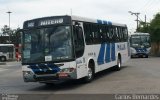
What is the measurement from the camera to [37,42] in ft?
55.2

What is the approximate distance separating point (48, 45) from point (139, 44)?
32.6 metres

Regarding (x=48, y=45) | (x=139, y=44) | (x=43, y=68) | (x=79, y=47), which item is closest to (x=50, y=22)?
(x=48, y=45)

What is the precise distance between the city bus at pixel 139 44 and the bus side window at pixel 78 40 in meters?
30.7

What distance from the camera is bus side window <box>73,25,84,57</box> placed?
1686cm

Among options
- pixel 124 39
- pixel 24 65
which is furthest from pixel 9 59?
pixel 24 65

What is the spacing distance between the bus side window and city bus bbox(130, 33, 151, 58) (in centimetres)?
3073

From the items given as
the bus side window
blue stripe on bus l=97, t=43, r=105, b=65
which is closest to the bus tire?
blue stripe on bus l=97, t=43, r=105, b=65

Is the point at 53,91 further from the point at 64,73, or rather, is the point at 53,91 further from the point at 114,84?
the point at 114,84

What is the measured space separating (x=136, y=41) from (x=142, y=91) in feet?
111

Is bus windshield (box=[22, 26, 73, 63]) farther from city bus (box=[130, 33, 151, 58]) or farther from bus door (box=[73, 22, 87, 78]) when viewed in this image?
city bus (box=[130, 33, 151, 58])

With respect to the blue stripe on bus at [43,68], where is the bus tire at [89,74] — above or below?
below

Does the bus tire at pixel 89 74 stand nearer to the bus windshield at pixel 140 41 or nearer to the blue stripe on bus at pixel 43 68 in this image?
the blue stripe on bus at pixel 43 68

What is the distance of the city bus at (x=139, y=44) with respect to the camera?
4781 centimetres

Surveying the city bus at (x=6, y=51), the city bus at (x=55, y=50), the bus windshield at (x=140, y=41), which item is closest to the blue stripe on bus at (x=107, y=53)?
the city bus at (x=55, y=50)
